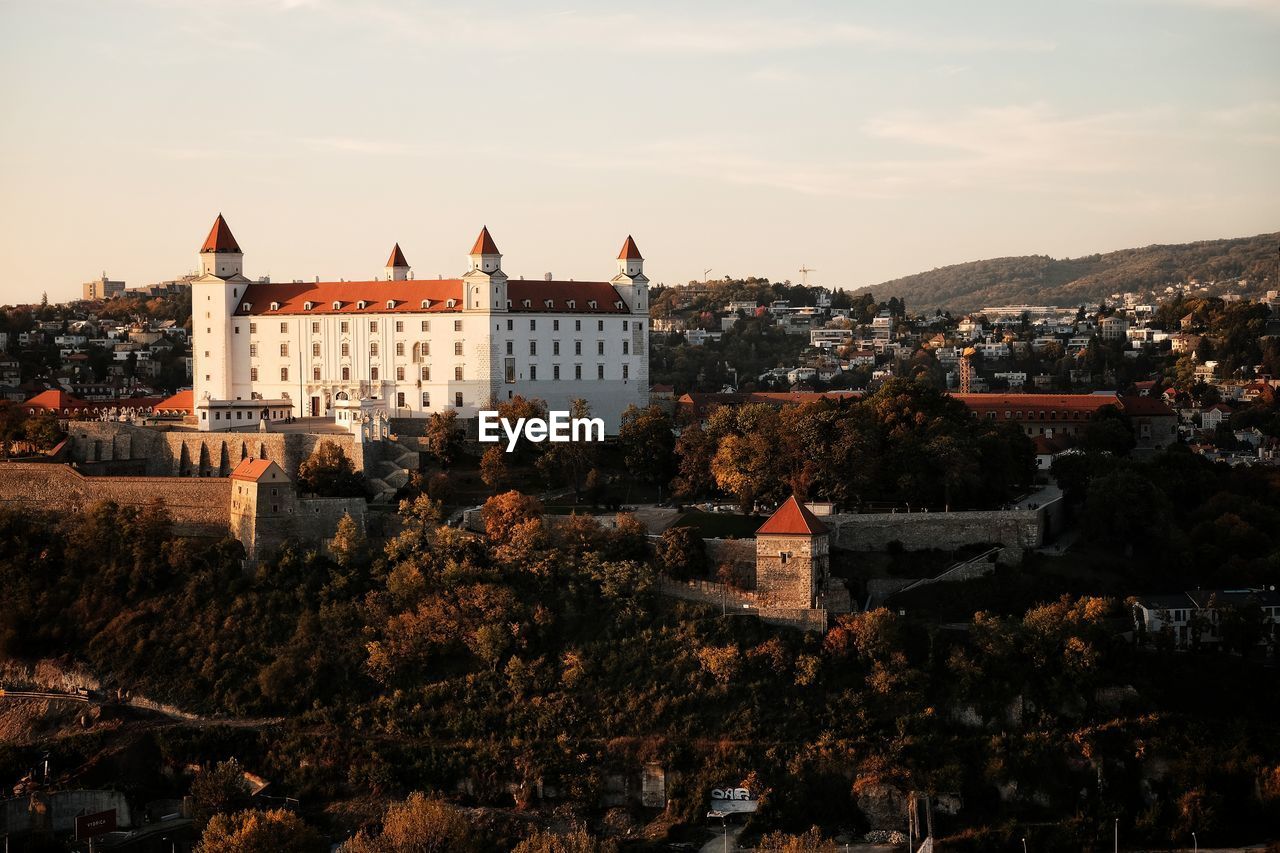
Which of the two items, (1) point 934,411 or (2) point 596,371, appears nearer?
→ (1) point 934,411

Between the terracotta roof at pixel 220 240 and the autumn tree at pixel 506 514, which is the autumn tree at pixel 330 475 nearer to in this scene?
the autumn tree at pixel 506 514

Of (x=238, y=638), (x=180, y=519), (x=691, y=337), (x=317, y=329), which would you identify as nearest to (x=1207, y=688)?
(x=238, y=638)

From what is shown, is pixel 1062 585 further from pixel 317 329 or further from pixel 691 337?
pixel 691 337

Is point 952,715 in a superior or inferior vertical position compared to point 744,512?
inferior

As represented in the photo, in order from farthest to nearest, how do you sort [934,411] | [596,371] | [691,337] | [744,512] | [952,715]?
1. [691,337]
2. [596,371]
3. [934,411]
4. [744,512]
5. [952,715]

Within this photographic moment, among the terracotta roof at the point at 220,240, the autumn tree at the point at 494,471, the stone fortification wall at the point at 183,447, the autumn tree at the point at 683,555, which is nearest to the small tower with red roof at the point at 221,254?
the terracotta roof at the point at 220,240

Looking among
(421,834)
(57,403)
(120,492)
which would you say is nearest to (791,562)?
(421,834)

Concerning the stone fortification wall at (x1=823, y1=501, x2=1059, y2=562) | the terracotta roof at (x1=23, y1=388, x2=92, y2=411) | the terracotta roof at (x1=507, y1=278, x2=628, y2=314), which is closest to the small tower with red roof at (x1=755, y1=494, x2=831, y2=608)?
the stone fortification wall at (x1=823, y1=501, x2=1059, y2=562)

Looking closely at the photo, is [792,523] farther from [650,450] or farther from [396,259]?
[396,259]
